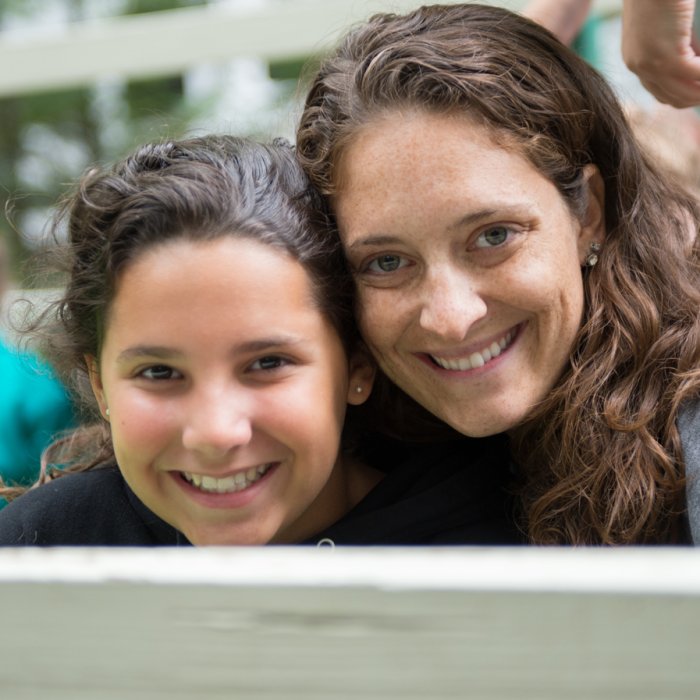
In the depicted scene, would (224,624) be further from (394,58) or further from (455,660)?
(394,58)

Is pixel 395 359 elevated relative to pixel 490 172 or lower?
lower

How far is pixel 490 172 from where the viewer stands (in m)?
1.61

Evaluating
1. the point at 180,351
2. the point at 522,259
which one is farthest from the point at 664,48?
the point at 180,351

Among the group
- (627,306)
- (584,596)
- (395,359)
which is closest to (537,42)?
(627,306)

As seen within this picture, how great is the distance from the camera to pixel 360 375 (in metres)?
1.84

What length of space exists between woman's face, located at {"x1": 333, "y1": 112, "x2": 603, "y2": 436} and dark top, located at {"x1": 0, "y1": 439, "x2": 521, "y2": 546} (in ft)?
0.46

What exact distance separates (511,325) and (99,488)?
89 centimetres

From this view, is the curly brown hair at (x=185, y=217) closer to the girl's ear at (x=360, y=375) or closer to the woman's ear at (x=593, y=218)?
the girl's ear at (x=360, y=375)

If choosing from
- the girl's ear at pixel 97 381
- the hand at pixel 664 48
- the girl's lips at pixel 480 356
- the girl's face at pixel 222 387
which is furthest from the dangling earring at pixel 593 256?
the girl's ear at pixel 97 381

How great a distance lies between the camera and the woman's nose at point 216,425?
154cm

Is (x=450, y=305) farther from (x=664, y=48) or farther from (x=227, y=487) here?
(x=664, y=48)

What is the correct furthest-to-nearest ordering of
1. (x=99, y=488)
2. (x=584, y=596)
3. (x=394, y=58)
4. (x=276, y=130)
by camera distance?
(x=276, y=130)
(x=99, y=488)
(x=394, y=58)
(x=584, y=596)

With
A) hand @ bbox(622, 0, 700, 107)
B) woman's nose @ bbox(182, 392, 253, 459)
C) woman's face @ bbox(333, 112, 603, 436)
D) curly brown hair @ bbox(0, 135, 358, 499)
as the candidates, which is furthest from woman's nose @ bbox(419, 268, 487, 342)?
hand @ bbox(622, 0, 700, 107)

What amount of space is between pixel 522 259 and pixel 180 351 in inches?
22.6
